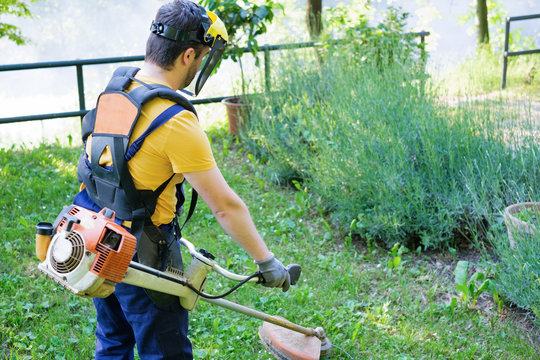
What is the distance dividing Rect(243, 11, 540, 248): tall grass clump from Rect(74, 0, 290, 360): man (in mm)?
2064

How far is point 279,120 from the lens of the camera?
624 cm

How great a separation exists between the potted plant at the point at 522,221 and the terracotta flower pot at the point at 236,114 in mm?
3862

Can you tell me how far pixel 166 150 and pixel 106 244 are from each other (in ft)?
1.29

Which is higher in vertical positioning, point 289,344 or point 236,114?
point 236,114

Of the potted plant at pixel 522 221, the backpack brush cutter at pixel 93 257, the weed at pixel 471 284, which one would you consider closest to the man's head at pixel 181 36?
the backpack brush cutter at pixel 93 257

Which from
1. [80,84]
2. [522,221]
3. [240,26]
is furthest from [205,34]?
[80,84]

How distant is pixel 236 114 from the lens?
7078 millimetres

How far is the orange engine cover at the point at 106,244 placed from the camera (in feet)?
6.14

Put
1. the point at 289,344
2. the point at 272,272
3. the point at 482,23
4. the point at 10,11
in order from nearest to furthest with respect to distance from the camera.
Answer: the point at 272,272
the point at 289,344
the point at 10,11
the point at 482,23

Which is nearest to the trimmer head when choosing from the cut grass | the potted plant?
the cut grass

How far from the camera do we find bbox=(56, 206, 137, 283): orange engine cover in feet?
6.14

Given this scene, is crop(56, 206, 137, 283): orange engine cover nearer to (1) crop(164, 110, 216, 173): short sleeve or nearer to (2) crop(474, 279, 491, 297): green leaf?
(1) crop(164, 110, 216, 173): short sleeve

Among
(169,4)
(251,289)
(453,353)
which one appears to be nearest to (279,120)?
(251,289)

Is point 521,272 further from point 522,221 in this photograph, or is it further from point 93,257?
point 93,257
